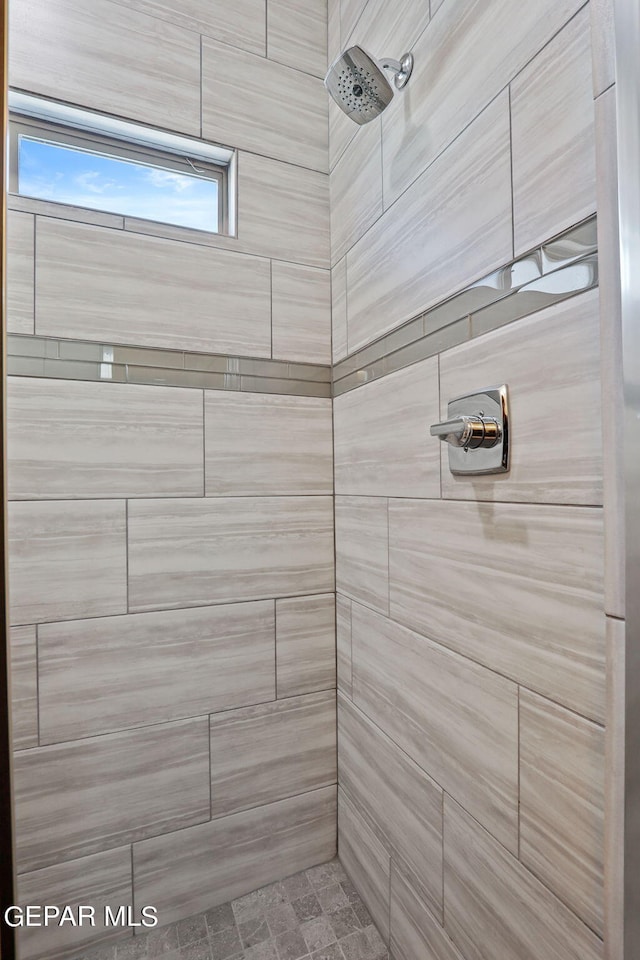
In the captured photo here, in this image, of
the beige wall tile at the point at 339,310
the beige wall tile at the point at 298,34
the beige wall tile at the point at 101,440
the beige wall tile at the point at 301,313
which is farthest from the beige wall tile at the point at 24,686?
the beige wall tile at the point at 298,34

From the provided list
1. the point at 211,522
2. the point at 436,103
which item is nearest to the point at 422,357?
the point at 436,103

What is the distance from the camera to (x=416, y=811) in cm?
108

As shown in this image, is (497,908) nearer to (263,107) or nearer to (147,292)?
(147,292)

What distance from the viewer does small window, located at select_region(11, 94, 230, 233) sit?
49.9 inches

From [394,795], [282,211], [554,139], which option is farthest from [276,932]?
[282,211]

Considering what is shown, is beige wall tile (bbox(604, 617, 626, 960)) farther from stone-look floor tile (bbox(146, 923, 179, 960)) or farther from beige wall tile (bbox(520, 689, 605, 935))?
stone-look floor tile (bbox(146, 923, 179, 960))

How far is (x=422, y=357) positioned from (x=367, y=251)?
43 centimetres

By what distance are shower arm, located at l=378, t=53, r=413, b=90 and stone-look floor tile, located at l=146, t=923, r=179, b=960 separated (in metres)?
2.14

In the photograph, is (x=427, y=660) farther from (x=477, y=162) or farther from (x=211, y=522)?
(x=477, y=162)

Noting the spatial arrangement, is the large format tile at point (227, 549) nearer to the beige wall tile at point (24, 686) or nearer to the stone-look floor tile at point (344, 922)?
the beige wall tile at point (24, 686)

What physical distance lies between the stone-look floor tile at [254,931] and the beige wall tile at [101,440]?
1137mm

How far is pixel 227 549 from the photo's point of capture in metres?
1.38

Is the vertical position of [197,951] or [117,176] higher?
[117,176]

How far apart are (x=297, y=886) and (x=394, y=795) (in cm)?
52
